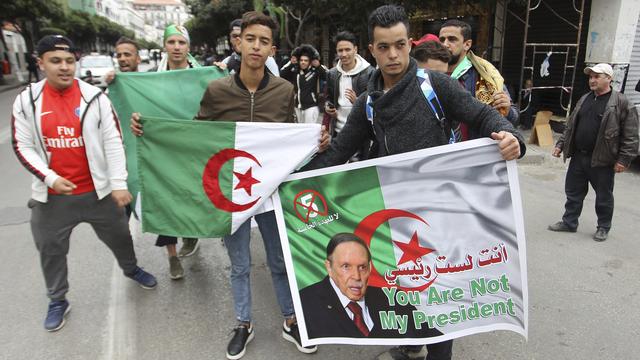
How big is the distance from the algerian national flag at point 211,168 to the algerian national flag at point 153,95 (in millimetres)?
714

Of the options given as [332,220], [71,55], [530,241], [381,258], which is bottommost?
[530,241]

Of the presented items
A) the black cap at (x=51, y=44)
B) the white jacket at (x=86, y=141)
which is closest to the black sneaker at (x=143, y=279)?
the white jacket at (x=86, y=141)

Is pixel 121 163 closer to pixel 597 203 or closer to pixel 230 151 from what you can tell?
pixel 230 151

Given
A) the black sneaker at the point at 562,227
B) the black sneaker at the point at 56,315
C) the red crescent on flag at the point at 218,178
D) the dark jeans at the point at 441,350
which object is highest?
the red crescent on flag at the point at 218,178

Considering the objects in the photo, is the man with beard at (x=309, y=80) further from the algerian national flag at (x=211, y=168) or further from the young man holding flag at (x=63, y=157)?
the algerian national flag at (x=211, y=168)

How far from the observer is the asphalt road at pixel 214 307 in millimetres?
2984

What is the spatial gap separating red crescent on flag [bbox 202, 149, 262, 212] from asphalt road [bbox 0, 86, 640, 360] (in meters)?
1.00

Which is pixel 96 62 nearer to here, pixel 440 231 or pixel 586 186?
pixel 586 186

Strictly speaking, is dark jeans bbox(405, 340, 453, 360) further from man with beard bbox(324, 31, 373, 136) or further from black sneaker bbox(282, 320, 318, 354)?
man with beard bbox(324, 31, 373, 136)

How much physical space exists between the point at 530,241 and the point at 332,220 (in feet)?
10.5

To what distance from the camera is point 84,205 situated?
327cm

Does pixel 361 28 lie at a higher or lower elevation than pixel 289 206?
higher

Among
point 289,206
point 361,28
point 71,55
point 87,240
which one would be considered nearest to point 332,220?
point 289,206

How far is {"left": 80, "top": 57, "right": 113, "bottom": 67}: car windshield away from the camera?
21547mm
